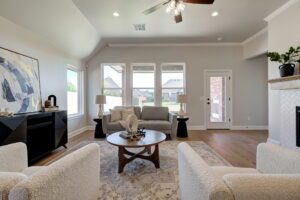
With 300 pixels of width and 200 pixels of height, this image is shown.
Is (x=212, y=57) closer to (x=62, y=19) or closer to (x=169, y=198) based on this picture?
(x=62, y=19)

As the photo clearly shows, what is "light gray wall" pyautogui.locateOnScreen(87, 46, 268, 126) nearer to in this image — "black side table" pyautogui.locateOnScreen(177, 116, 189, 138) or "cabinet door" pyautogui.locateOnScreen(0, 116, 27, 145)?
"black side table" pyautogui.locateOnScreen(177, 116, 189, 138)

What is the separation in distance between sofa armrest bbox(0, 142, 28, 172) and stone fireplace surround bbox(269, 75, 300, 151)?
4.02 m

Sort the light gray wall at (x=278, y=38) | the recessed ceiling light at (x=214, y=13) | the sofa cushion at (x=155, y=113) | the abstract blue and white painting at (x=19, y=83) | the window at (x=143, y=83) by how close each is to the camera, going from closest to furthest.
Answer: the abstract blue and white painting at (x=19, y=83)
the light gray wall at (x=278, y=38)
the recessed ceiling light at (x=214, y=13)
the sofa cushion at (x=155, y=113)
the window at (x=143, y=83)

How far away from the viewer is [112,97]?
6.62 metres

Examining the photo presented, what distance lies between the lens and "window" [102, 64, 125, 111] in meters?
6.61

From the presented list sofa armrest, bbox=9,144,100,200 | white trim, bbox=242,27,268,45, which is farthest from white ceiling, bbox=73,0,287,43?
sofa armrest, bbox=9,144,100,200

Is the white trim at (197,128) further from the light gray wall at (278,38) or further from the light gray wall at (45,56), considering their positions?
the light gray wall at (45,56)

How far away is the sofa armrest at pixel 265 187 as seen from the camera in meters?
0.94

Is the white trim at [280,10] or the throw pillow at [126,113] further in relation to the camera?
the throw pillow at [126,113]

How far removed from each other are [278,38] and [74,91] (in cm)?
549

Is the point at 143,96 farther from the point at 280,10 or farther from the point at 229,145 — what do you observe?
the point at 280,10

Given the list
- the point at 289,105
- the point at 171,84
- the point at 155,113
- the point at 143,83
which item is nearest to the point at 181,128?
the point at 155,113

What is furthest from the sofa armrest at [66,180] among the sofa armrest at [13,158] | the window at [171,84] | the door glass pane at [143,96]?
the window at [171,84]

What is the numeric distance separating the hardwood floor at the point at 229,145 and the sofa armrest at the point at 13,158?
62.7 inches
